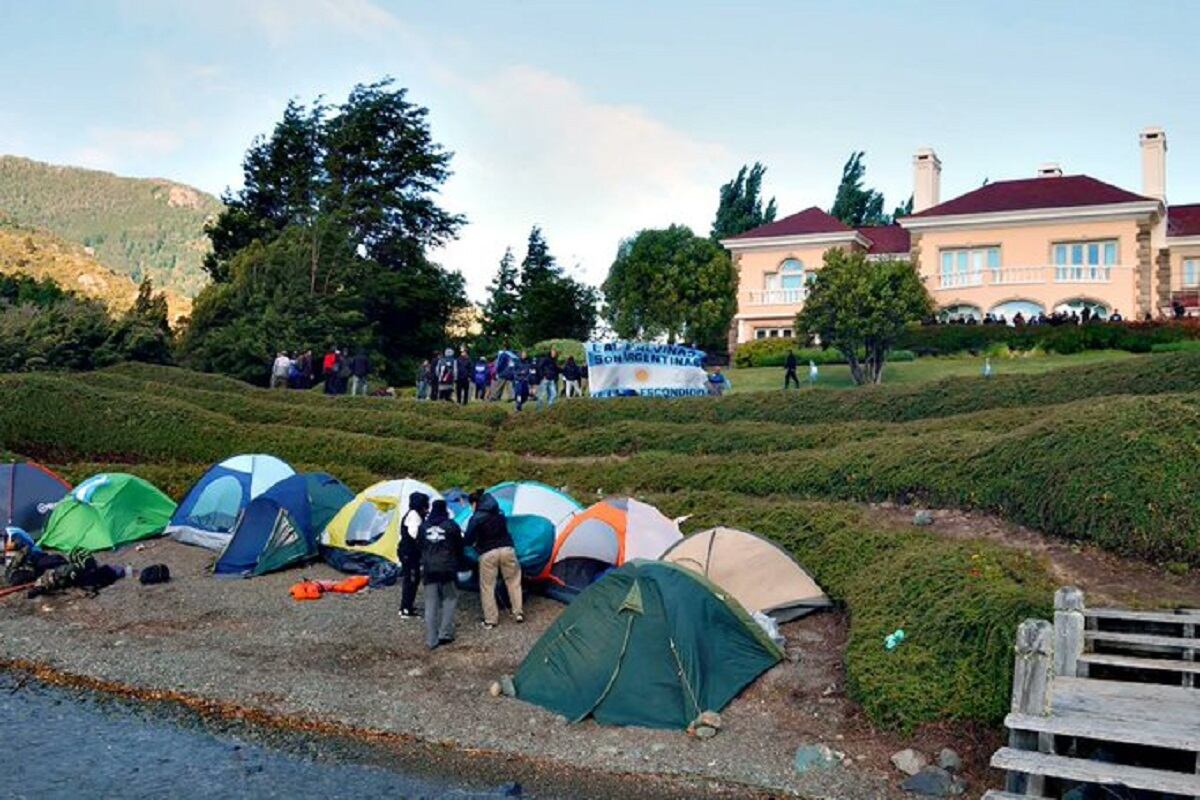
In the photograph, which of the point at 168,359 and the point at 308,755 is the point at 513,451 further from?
the point at 168,359

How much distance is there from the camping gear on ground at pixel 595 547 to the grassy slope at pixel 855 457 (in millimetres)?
1631

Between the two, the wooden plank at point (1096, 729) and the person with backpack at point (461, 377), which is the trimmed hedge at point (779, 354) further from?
the wooden plank at point (1096, 729)

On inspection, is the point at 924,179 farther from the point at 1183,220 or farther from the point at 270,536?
the point at 270,536

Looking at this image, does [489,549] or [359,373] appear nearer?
[489,549]

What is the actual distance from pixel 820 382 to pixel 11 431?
85.7ft

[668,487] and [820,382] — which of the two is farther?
[820,382]

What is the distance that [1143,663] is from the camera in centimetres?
1051

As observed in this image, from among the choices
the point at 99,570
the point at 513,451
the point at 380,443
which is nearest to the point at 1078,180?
the point at 513,451

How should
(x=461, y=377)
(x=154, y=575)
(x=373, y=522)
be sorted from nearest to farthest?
1. (x=154, y=575)
2. (x=373, y=522)
3. (x=461, y=377)

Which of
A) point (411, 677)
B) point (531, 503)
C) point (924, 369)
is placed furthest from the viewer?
point (924, 369)

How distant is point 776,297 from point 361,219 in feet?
72.1

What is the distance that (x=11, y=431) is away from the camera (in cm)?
2778

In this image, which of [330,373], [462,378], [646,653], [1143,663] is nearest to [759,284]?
[462,378]

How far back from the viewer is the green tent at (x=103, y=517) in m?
21.1
